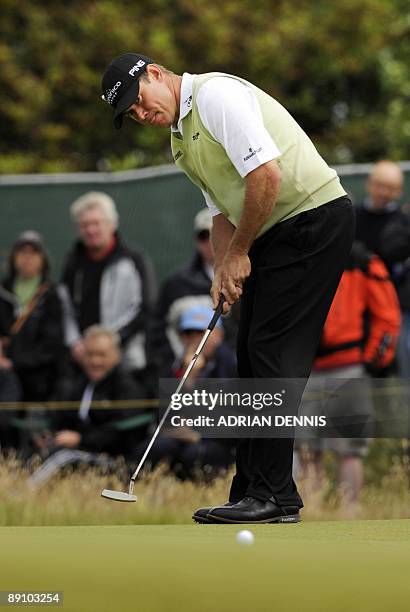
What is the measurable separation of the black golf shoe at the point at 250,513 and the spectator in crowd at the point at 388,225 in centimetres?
376

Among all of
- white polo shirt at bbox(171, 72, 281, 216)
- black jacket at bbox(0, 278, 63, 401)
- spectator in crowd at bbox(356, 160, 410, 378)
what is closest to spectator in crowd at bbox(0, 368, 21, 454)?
black jacket at bbox(0, 278, 63, 401)

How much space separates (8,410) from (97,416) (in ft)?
2.95

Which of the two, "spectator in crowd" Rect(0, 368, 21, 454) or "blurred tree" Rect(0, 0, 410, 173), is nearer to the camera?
"spectator in crowd" Rect(0, 368, 21, 454)

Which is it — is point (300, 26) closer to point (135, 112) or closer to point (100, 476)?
point (100, 476)

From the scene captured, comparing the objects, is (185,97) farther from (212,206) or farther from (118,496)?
(118,496)

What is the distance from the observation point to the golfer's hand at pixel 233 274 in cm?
563

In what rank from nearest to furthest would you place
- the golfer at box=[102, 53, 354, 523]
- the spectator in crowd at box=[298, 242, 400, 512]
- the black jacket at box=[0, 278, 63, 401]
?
1. the golfer at box=[102, 53, 354, 523]
2. the spectator in crowd at box=[298, 242, 400, 512]
3. the black jacket at box=[0, 278, 63, 401]

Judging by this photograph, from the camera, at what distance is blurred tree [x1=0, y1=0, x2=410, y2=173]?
60.3 ft

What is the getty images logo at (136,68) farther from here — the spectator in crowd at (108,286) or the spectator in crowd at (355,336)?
the spectator in crowd at (108,286)

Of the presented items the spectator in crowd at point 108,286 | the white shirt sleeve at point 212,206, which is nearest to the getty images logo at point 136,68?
the white shirt sleeve at point 212,206

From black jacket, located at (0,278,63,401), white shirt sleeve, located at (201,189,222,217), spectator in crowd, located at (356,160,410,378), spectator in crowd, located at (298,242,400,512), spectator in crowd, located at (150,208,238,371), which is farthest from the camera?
black jacket, located at (0,278,63,401)

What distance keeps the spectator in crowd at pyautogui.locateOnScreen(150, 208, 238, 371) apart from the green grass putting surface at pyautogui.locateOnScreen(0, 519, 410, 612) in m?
5.37

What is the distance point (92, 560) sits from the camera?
413 cm

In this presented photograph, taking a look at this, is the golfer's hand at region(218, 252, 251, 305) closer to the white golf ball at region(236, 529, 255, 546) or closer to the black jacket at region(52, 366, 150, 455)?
the white golf ball at region(236, 529, 255, 546)
